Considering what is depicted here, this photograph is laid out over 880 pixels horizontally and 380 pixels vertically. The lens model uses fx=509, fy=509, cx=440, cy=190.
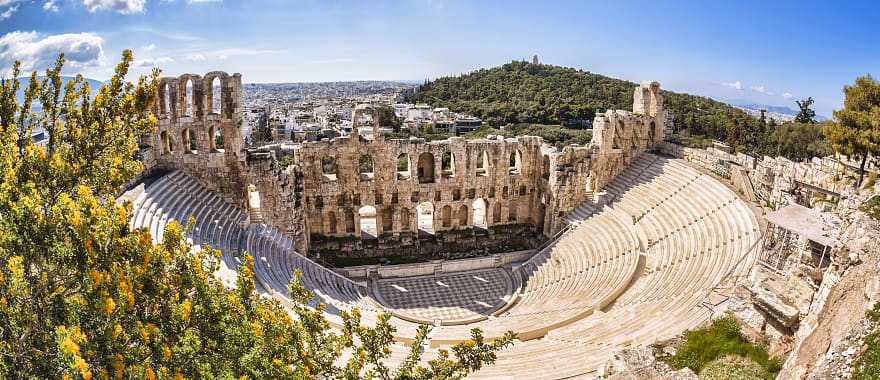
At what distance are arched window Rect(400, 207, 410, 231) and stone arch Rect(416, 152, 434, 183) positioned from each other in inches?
87.1

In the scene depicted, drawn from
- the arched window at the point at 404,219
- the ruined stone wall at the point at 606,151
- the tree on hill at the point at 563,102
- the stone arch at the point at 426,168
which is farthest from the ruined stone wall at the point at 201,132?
the tree on hill at the point at 563,102

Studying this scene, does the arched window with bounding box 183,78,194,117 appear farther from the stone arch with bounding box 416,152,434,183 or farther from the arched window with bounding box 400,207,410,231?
the stone arch with bounding box 416,152,434,183

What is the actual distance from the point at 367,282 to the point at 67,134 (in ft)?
63.1

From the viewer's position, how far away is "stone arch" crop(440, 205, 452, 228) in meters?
34.0

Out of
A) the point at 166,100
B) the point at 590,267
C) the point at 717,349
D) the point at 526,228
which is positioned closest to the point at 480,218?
the point at 526,228

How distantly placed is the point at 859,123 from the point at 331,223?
28.2 metres

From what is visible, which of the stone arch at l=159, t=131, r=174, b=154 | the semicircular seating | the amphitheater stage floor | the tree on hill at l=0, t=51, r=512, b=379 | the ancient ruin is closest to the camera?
the tree on hill at l=0, t=51, r=512, b=379

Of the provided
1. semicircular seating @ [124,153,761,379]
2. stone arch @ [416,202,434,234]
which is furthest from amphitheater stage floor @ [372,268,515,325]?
stone arch @ [416,202,434,234]

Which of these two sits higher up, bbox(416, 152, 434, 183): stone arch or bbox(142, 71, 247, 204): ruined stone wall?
bbox(142, 71, 247, 204): ruined stone wall

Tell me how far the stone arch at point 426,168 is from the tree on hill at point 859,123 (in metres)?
21.4

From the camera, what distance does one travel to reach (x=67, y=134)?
1132 centimetres

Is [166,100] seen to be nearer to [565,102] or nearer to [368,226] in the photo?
[368,226]

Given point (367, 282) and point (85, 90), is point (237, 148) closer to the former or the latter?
point (367, 282)

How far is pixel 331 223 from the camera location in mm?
32188
